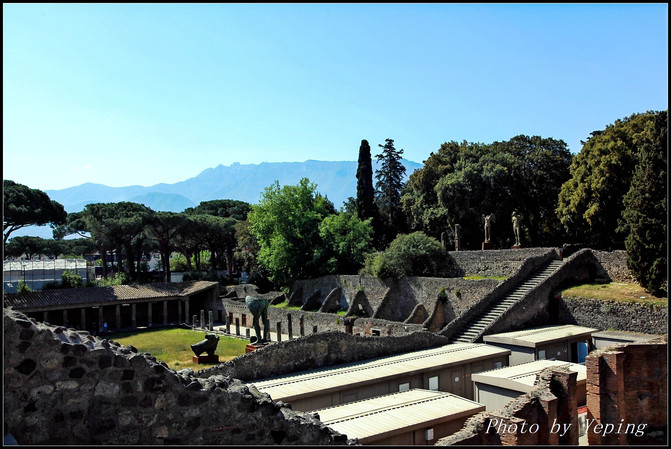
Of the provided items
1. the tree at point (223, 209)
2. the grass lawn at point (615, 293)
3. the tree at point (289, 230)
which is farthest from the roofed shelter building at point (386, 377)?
the tree at point (223, 209)

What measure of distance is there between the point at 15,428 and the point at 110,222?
4523 centimetres

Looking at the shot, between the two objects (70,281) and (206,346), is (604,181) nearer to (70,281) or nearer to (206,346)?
(206,346)

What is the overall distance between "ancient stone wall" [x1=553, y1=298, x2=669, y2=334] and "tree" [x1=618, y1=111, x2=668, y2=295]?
1077 mm

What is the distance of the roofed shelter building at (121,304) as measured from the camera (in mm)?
38188

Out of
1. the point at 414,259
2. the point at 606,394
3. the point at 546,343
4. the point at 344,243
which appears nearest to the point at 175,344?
the point at 344,243

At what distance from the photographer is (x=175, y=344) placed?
33.2 metres

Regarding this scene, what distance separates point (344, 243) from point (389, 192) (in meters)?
17.5

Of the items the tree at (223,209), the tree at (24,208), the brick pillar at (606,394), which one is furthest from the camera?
the tree at (223,209)

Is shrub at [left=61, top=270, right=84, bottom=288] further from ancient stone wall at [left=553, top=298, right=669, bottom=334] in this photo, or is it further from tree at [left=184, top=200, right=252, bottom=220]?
ancient stone wall at [left=553, top=298, right=669, bottom=334]

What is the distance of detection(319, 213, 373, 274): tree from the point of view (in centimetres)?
3750

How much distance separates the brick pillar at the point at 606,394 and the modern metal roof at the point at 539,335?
6576 mm

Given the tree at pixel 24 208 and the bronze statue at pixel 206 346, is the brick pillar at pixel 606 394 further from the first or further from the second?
the tree at pixel 24 208

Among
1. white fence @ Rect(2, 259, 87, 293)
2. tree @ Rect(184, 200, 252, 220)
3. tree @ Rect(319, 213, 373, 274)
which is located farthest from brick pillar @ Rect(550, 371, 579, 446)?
tree @ Rect(184, 200, 252, 220)

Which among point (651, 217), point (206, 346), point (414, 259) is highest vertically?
point (651, 217)
